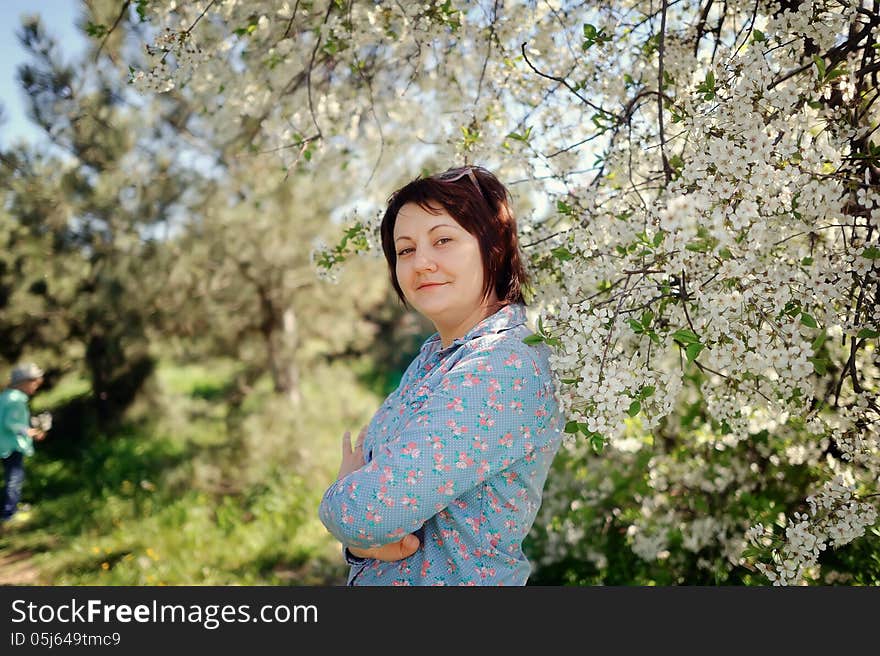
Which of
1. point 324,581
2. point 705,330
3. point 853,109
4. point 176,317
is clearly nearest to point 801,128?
point 853,109

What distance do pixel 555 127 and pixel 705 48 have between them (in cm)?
72

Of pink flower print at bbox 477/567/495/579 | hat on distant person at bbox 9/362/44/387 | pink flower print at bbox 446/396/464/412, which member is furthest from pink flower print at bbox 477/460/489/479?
hat on distant person at bbox 9/362/44/387

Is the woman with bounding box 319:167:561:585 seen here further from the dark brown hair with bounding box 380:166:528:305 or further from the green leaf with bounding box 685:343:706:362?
the green leaf with bounding box 685:343:706:362

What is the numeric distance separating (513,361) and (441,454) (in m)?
0.24

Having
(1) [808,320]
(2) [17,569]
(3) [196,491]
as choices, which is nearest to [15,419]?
(2) [17,569]

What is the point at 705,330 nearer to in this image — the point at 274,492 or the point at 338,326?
the point at 274,492

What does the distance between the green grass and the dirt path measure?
1.6 inches

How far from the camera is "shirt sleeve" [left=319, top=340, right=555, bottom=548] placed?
129 centimetres

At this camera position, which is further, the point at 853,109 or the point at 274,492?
the point at 274,492

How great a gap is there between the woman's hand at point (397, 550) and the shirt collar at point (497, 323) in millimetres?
393

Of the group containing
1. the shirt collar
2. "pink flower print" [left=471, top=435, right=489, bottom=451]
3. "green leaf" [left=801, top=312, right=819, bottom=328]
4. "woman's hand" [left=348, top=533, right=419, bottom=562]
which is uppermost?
the shirt collar

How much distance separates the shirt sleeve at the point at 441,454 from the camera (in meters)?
1.29

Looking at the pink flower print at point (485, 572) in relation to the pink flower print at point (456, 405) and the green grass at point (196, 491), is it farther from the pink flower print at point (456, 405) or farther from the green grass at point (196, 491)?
the green grass at point (196, 491)

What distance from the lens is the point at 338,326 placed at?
22.7 ft
